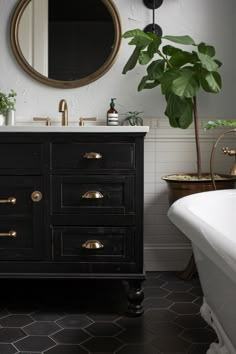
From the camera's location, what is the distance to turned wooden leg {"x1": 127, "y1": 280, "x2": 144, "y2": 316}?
207cm

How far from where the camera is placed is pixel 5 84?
2.75 meters

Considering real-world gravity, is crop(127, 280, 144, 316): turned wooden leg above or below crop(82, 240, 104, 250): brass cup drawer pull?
below

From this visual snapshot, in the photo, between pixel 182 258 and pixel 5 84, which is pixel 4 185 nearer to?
pixel 5 84

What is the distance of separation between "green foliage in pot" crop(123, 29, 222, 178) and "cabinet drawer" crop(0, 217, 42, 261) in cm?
96

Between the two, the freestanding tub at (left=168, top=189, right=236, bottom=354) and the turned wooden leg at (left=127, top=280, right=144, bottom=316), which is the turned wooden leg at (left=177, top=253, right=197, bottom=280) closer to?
the turned wooden leg at (left=127, top=280, right=144, bottom=316)

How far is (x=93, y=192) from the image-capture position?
205 centimetres

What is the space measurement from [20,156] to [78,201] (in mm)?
339

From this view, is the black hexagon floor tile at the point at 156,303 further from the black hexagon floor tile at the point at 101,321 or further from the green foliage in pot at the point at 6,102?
the green foliage in pot at the point at 6,102

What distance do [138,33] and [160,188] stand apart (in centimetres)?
98

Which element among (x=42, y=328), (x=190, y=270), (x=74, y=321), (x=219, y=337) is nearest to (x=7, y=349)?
(x=42, y=328)

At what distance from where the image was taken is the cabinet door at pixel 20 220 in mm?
2076

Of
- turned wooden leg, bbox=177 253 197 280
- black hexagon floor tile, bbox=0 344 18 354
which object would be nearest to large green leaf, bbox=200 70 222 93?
turned wooden leg, bbox=177 253 197 280

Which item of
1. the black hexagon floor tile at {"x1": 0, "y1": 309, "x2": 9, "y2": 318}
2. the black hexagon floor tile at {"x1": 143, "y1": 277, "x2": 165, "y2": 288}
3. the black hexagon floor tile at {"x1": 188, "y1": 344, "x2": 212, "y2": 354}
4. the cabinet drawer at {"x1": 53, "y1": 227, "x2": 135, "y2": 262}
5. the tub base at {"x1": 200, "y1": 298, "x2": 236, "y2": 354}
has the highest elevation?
the cabinet drawer at {"x1": 53, "y1": 227, "x2": 135, "y2": 262}

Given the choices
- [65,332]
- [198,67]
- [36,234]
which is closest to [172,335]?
[65,332]
